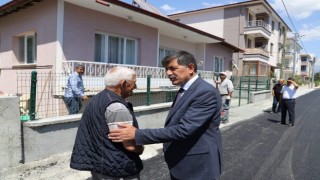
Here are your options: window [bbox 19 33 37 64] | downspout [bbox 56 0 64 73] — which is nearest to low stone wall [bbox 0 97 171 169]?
downspout [bbox 56 0 64 73]

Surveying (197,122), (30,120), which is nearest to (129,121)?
(197,122)

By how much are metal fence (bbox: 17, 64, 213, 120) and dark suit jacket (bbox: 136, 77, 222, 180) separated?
138 inches

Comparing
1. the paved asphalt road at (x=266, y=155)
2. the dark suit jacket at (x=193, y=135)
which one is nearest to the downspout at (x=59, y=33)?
the paved asphalt road at (x=266, y=155)

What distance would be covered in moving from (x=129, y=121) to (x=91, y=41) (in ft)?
26.7

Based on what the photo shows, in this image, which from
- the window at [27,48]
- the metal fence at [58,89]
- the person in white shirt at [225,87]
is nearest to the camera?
the metal fence at [58,89]

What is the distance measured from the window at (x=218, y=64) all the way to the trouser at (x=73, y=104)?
1513 centimetres

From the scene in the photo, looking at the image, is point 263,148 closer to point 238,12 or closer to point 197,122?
point 197,122

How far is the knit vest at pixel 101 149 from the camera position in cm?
221

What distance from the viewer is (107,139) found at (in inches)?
86.9

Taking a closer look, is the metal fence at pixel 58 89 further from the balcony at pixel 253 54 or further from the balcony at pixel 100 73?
the balcony at pixel 253 54

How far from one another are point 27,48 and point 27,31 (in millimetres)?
795

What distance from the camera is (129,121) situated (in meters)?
2.21

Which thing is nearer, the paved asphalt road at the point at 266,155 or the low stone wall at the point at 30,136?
the low stone wall at the point at 30,136

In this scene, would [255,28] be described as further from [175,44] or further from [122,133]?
[122,133]
